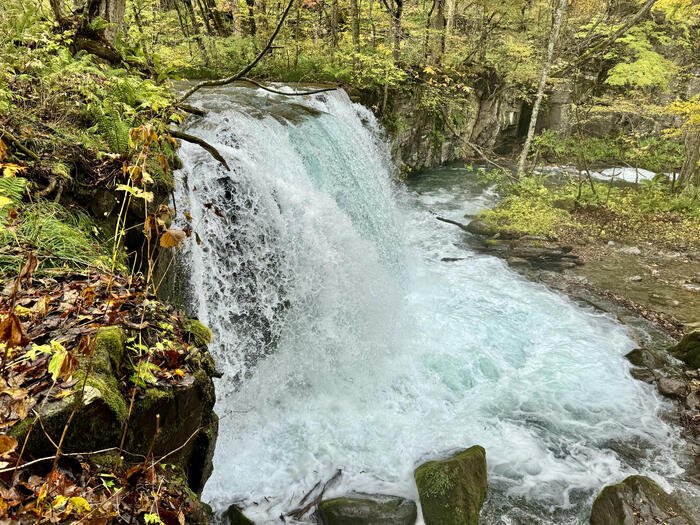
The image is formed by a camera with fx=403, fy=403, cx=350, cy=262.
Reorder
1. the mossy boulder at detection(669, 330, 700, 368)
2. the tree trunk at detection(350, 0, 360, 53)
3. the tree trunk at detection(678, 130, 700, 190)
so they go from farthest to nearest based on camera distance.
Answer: the tree trunk at detection(350, 0, 360, 53) → the tree trunk at detection(678, 130, 700, 190) → the mossy boulder at detection(669, 330, 700, 368)

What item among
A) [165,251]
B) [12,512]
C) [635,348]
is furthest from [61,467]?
[635,348]

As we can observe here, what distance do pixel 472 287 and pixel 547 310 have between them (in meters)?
1.62

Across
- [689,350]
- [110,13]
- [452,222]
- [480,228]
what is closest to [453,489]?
[689,350]

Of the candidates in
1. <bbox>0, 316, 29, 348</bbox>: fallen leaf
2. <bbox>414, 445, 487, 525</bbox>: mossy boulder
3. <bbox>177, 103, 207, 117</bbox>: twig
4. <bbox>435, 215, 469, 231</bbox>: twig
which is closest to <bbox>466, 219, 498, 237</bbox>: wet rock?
<bbox>435, 215, 469, 231</bbox>: twig

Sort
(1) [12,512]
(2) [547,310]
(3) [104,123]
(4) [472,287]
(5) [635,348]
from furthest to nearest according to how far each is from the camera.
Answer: (4) [472,287], (2) [547,310], (5) [635,348], (3) [104,123], (1) [12,512]

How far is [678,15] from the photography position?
11.4m

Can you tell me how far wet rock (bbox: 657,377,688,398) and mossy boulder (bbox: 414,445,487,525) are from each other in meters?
3.62

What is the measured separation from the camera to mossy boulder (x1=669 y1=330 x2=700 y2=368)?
6684mm

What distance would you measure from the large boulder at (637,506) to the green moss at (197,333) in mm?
4682

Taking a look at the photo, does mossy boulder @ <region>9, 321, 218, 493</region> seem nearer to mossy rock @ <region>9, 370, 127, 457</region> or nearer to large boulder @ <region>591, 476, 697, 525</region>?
mossy rock @ <region>9, 370, 127, 457</region>

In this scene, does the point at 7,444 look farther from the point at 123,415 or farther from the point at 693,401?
the point at 693,401

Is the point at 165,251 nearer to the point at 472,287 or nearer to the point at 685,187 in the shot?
the point at 472,287

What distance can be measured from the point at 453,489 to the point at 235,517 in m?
2.38

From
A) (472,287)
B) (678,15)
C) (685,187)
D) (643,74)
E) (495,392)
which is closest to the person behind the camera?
(495,392)
